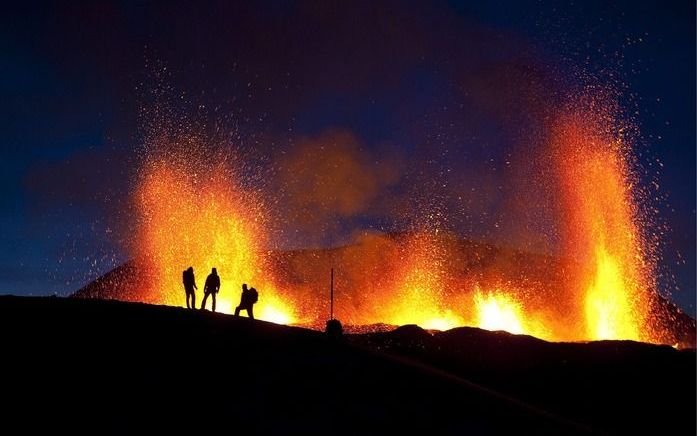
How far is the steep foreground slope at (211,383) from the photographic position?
412 inches

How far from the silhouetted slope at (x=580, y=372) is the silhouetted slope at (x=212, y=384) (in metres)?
11.0

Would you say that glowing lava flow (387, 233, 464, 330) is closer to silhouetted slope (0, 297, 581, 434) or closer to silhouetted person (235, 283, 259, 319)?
silhouetted person (235, 283, 259, 319)

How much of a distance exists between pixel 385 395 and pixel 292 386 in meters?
1.83

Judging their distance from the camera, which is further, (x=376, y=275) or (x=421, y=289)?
(x=376, y=275)

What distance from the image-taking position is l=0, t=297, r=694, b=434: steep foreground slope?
10.5 m

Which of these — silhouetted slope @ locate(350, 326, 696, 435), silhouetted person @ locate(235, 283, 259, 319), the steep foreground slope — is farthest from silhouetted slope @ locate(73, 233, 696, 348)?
the steep foreground slope

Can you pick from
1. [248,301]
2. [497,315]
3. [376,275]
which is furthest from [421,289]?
[248,301]

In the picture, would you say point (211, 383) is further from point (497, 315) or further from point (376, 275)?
point (376, 275)

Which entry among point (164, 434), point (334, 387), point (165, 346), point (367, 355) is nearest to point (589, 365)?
point (367, 355)

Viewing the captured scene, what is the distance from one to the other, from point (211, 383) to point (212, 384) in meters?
0.04

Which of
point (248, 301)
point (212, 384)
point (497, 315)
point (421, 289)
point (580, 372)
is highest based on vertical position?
point (421, 289)

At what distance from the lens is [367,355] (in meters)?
14.6

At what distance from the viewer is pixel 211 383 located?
38.4 ft

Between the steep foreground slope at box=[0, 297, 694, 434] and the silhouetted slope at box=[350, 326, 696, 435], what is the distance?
10863mm
